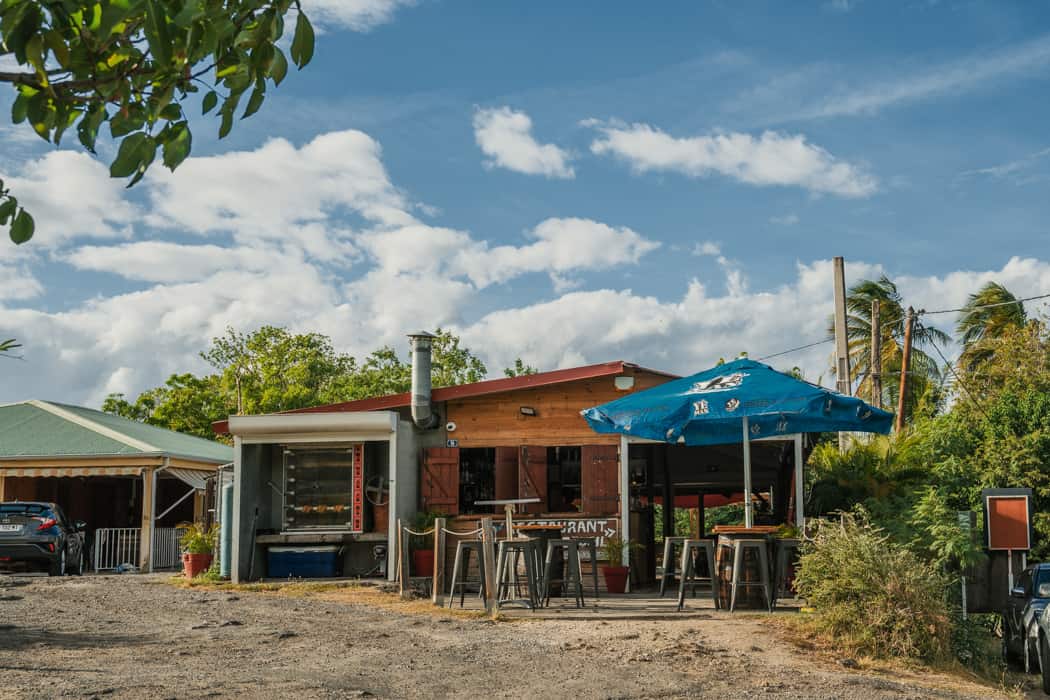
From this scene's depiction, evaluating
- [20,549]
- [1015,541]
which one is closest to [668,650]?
[1015,541]

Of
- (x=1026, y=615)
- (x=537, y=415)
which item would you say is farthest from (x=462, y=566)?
(x=1026, y=615)

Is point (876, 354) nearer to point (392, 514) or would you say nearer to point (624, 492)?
point (624, 492)

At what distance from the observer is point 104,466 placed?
2044 centimetres

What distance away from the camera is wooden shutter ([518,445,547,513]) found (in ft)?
47.1

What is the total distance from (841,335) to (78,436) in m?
14.6

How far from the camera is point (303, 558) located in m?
14.8

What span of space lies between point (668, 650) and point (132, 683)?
3.68 metres

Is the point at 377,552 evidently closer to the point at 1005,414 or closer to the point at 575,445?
the point at 575,445

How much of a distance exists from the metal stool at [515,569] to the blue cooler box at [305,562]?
12.9 ft

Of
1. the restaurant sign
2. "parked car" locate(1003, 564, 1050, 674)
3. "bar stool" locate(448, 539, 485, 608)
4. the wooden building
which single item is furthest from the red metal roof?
"parked car" locate(1003, 564, 1050, 674)

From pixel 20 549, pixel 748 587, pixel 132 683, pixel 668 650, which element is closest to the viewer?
pixel 132 683

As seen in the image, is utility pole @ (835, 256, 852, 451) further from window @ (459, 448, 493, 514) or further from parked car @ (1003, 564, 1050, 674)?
parked car @ (1003, 564, 1050, 674)

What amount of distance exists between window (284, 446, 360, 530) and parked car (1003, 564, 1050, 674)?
8.50 m

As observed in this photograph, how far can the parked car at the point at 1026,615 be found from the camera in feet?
29.6
